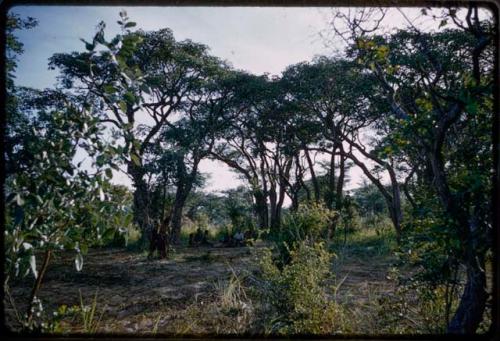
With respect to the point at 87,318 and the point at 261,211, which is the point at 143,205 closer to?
the point at 261,211

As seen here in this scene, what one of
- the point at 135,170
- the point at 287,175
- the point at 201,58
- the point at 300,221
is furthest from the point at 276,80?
the point at 300,221

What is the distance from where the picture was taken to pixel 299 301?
2865 millimetres

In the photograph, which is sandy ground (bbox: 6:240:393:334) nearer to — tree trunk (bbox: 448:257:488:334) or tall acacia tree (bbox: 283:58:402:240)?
tree trunk (bbox: 448:257:488:334)

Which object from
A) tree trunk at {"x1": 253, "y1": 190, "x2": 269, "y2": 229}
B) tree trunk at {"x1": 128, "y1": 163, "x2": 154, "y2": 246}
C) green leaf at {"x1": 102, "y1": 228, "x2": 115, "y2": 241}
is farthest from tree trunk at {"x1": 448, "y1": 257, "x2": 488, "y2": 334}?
tree trunk at {"x1": 253, "y1": 190, "x2": 269, "y2": 229}

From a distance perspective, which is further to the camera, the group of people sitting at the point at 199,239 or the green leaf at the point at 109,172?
the group of people sitting at the point at 199,239

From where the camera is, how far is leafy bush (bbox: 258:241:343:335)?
255cm

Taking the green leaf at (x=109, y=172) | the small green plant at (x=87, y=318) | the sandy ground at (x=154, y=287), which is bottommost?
the sandy ground at (x=154, y=287)

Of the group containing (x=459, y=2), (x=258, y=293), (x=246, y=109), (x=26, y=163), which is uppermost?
(x=246, y=109)

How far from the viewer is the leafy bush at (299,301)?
255 centimetres

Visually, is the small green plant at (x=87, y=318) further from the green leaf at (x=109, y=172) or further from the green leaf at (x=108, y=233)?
the green leaf at (x=109, y=172)

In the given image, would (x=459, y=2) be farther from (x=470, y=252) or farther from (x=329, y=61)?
(x=329, y=61)

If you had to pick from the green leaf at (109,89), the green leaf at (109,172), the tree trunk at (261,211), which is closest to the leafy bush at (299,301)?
the green leaf at (109,172)

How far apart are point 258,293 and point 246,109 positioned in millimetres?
11927

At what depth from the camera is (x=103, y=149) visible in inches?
82.4
